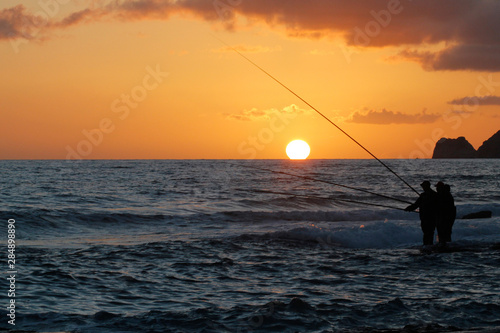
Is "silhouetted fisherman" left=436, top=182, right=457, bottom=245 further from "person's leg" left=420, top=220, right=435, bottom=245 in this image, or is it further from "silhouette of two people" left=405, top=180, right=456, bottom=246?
"person's leg" left=420, top=220, right=435, bottom=245

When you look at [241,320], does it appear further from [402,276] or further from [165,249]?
[165,249]

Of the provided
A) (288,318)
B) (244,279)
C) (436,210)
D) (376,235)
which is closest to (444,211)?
(436,210)

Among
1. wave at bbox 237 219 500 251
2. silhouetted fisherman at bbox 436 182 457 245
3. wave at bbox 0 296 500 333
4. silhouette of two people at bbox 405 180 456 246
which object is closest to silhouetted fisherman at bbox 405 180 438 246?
silhouette of two people at bbox 405 180 456 246

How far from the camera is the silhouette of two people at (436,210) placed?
12.2m

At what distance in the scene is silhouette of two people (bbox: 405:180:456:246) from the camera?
40.0ft

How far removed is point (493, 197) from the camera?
3456 cm

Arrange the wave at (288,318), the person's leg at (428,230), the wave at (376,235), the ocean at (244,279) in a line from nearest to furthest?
the wave at (288,318) → the ocean at (244,279) → the person's leg at (428,230) → the wave at (376,235)

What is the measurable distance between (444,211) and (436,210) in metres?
0.21

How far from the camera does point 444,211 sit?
1233cm

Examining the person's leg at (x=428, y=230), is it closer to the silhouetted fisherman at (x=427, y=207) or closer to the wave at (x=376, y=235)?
the silhouetted fisherman at (x=427, y=207)

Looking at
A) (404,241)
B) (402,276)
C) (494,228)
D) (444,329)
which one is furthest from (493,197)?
(444,329)

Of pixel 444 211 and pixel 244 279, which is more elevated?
pixel 444 211

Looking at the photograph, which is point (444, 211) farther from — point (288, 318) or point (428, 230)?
point (288, 318)

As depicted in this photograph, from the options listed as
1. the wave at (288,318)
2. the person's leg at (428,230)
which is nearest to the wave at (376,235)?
the person's leg at (428,230)
